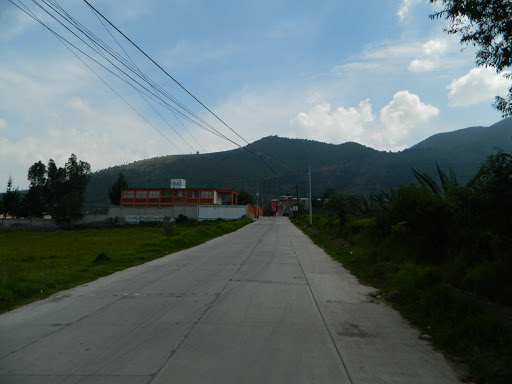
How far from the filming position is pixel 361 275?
10633 mm

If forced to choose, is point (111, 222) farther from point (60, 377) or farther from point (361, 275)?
point (60, 377)

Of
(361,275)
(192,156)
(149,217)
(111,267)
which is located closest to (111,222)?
(149,217)

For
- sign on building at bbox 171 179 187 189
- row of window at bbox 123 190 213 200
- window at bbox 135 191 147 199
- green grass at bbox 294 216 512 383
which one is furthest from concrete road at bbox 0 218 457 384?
sign on building at bbox 171 179 187 189

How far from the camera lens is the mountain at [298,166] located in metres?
109

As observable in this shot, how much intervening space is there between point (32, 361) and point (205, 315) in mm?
2552

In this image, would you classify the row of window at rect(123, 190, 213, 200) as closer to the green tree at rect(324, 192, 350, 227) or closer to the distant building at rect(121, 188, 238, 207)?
the distant building at rect(121, 188, 238, 207)

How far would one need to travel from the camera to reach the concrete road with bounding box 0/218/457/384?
385cm

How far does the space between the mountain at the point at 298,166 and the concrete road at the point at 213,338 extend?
94.8m

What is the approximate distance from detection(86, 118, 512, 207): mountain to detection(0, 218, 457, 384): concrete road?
311 ft

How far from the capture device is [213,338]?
4.87 meters

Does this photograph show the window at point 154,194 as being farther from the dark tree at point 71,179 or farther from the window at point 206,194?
the dark tree at point 71,179

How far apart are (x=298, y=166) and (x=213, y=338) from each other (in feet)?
479

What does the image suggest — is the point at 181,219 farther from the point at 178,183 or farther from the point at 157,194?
the point at 178,183

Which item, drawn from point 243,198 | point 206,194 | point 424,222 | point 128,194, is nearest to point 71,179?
point 128,194
